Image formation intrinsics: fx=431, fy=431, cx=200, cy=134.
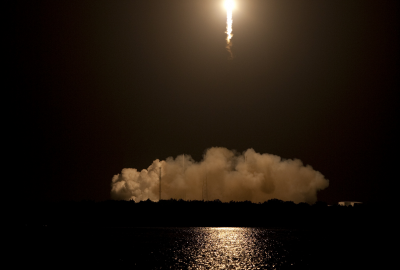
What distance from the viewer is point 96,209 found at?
191 m

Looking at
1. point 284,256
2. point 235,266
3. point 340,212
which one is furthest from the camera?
point 340,212

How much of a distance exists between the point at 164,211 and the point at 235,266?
5205 inches

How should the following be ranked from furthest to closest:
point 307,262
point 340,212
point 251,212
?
point 251,212
point 340,212
point 307,262

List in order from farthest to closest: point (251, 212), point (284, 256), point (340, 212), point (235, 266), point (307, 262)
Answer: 1. point (251, 212)
2. point (340, 212)
3. point (284, 256)
4. point (307, 262)
5. point (235, 266)

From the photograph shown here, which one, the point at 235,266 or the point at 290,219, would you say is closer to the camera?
the point at 235,266

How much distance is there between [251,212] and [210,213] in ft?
60.4

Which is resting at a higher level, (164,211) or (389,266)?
(164,211)

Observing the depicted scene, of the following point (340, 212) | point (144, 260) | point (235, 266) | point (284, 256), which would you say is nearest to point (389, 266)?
point (284, 256)

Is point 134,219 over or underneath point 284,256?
over

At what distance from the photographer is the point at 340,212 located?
178000 mm

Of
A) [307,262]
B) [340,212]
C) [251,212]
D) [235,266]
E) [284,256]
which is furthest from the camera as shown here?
[251,212]

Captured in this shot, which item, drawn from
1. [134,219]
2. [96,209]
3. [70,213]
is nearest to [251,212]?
[134,219]

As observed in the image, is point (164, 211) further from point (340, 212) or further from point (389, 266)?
point (389, 266)

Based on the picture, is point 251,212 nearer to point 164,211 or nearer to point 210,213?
point 210,213
